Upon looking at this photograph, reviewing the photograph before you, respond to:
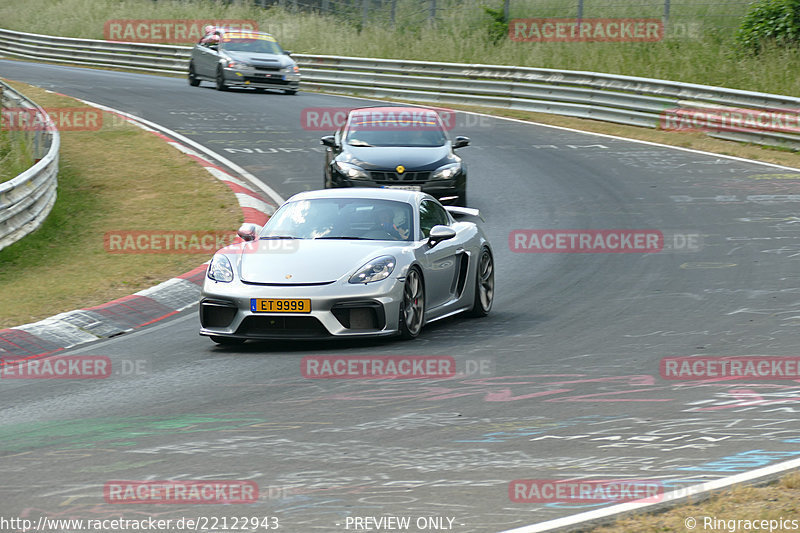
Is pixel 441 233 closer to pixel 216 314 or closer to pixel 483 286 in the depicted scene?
pixel 483 286

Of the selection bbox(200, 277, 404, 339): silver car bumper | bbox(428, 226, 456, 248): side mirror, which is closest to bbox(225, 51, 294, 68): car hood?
bbox(428, 226, 456, 248): side mirror

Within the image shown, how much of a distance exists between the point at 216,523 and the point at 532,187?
15.4 meters

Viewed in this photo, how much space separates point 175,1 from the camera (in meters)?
52.9

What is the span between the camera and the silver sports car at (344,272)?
10.0 metres

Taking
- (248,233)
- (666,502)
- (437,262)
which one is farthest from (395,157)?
(666,502)

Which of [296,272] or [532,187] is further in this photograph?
[532,187]

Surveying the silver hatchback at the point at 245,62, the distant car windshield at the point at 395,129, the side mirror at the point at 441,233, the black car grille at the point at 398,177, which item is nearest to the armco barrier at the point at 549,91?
the silver hatchback at the point at 245,62

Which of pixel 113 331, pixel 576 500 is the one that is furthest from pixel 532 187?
pixel 576 500

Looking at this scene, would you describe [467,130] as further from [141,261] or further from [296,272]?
[296,272]

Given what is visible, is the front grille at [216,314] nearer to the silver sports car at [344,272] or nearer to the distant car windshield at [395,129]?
the silver sports car at [344,272]

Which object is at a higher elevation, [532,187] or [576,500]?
[576,500]

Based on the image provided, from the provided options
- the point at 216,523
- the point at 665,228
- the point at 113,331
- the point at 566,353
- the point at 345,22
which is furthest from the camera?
the point at 345,22

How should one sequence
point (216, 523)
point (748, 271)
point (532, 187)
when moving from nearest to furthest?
point (216, 523)
point (748, 271)
point (532, 187)

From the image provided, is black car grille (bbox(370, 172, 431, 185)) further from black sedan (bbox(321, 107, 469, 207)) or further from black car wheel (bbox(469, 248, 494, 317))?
black car wheel (bbox(469, 248, 494, 317))
